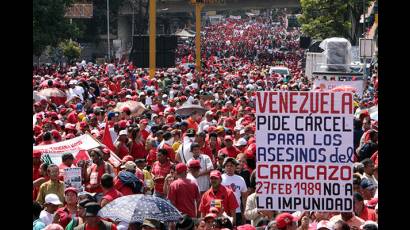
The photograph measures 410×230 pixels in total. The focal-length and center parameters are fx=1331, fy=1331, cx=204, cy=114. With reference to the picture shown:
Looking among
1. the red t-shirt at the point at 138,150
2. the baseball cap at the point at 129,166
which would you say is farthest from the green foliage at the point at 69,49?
the baseball cap at the point at 129,166

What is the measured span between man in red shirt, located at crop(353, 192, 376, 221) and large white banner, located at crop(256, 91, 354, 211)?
44.8 inches

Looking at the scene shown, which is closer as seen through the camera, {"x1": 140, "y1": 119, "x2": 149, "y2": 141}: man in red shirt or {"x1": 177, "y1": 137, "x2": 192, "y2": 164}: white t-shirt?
{"x1": 177, "y1": 137, "x2": 192, "y2": 164}: white t-shirt

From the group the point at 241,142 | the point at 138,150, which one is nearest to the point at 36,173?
the point at 138,150

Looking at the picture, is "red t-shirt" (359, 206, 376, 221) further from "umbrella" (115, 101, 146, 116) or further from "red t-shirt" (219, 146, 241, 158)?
"umbrella" (115, 101, 146, 116)

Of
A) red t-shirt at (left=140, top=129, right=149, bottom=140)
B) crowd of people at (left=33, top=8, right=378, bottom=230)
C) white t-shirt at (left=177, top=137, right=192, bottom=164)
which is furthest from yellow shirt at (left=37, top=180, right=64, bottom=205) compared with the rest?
red t-shirt at (left=140, top=129, right=149, bottom=140)

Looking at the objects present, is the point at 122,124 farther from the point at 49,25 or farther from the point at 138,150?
the point at 49,25

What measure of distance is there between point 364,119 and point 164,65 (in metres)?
20.5

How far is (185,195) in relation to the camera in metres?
14.2

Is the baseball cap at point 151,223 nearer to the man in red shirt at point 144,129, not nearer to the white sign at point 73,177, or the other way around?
the white sign at point 73,177

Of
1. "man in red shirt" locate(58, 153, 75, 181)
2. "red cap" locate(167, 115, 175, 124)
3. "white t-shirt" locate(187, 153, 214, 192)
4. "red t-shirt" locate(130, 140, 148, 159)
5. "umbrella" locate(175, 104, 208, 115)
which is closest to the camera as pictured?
"man in red shirt" locate(58, 153, 75, 181)

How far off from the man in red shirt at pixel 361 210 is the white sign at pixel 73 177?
3607mm

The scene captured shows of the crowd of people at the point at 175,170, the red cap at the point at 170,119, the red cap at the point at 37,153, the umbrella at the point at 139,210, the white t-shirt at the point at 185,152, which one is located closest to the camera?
the umbrella at the point at 139,210

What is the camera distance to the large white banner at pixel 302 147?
36.3ft

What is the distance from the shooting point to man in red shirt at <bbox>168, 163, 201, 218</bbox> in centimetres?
1414
